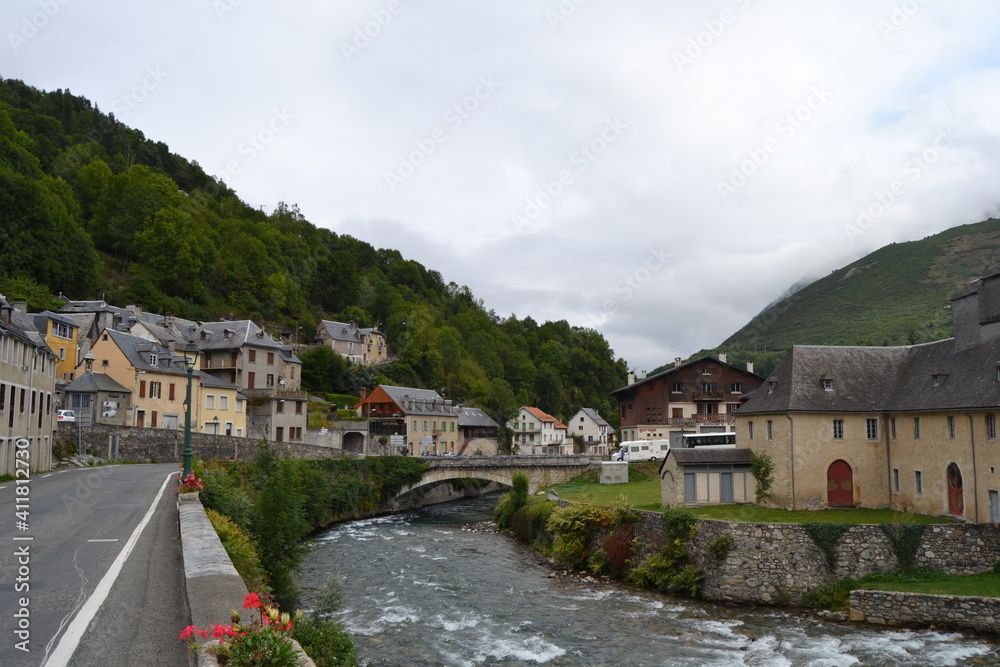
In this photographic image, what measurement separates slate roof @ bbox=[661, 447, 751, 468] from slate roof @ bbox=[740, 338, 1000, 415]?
7.95 feet

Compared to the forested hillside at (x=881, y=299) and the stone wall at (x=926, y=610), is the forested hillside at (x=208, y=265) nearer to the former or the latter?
the forested hillside at (x=881, y=299)

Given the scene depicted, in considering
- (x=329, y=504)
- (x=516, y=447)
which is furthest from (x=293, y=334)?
(x=329, y=504)

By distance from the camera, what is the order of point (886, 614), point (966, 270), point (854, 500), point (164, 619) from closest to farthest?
point (164, 619), point (886, 614), point (854, 500), point (966, 270)

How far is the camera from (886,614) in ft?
79.3

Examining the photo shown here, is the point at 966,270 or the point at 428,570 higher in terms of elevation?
the point at 966,270

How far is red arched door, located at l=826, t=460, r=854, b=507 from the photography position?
113 feet

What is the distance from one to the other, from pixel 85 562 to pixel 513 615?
15542 mm

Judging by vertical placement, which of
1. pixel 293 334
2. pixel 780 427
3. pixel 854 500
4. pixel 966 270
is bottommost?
pixel 854 500

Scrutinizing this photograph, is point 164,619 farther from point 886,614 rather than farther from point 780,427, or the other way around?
point 780,427

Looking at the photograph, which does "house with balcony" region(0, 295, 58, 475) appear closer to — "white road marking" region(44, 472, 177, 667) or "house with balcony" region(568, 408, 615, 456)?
"white road marking" region(44, 472, 177, 667)

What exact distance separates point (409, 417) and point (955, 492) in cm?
5772

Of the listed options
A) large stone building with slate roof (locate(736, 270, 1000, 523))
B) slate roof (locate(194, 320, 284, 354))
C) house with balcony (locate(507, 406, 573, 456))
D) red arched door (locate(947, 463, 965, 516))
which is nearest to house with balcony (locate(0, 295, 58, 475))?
slate roof (locate(194, 320, 284, 354))

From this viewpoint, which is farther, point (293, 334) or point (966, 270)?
point (966, 270)

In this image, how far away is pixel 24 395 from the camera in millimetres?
35250
